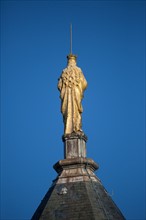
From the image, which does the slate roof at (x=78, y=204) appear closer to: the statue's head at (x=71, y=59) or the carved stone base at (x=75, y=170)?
the carved stone base at (x=75, y=170)

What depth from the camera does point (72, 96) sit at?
2392 cm

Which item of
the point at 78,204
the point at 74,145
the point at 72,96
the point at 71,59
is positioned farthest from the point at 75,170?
the point at 71,59

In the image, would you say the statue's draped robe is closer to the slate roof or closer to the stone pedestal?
the stone pedestal

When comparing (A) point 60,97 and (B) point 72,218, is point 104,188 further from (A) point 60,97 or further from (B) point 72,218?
(A) point 60,97

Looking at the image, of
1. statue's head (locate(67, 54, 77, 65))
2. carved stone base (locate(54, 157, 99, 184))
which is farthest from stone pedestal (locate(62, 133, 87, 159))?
statue's head (locate(67, 54, 77, 65))

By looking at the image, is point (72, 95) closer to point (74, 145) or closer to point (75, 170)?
point (74, 145)

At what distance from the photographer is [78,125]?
77.0ft

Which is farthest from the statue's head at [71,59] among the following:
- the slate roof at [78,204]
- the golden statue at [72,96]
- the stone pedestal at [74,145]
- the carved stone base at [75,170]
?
the slate roof at [78,204]

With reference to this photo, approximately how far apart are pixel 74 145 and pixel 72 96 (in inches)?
97.5

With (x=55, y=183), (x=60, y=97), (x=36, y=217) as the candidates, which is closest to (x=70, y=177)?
(x=55, y=183)

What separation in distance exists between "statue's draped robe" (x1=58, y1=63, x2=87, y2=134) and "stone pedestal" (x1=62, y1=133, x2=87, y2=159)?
363 millimetres

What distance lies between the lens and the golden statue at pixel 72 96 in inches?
925

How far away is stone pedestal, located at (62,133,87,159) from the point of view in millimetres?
22641

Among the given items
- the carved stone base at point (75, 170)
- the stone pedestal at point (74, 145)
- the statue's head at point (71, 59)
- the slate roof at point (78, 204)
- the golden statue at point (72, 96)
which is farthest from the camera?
the statue's head at point (71, 59)
